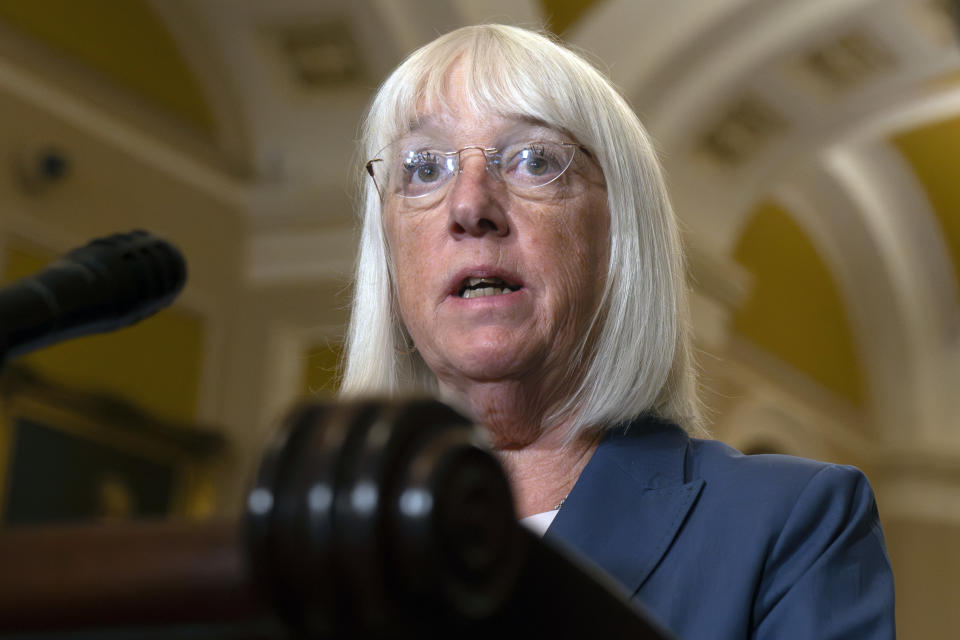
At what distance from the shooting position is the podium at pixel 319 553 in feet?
1.74

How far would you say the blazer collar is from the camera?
4.42 feet

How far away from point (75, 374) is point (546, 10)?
3.03 m

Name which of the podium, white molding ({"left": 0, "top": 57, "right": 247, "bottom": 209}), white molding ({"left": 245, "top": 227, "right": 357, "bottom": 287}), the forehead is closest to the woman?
the forehead

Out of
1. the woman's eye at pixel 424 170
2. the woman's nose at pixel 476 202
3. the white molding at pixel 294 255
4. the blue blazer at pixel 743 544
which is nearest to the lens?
the blue blazer at pixel 743 544

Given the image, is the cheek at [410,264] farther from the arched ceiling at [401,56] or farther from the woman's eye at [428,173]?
the arched ceiling at [401,56]

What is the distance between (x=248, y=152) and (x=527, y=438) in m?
6.58

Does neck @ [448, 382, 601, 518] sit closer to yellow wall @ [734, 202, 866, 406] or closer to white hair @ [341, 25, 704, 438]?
white hair @ [341, 25, 704, 438]

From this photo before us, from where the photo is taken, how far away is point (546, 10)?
7.33 m

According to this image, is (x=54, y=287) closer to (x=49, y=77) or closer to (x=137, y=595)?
(x=137, y=595)

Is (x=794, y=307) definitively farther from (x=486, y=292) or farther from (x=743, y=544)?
(x=743, y=544)

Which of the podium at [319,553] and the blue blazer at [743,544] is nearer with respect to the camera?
the podium at [319,553]

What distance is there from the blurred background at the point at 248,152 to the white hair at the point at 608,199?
4349 millimetres

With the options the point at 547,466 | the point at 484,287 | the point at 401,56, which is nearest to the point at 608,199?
the point at 484,287

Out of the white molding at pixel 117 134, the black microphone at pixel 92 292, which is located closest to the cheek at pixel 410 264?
the black microphone at pixel 92 292
